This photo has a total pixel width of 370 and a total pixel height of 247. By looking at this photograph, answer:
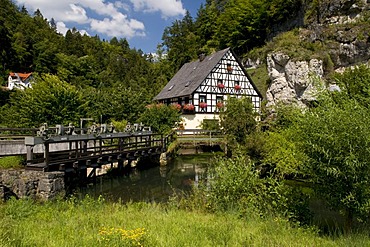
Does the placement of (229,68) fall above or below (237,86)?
above

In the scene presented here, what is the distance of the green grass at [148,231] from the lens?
486cm

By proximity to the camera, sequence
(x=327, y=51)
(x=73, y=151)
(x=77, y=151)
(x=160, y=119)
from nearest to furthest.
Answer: (x=77, y=151) < (x=73, y=151) < (x=160, y=119) < (x=327, y=51)

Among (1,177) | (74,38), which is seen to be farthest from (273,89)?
(74,38)

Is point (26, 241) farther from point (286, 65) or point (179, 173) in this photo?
point (286, 65)

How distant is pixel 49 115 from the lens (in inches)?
915

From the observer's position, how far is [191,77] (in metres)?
37.7

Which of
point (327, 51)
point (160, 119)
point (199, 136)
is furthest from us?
point (327, 51)

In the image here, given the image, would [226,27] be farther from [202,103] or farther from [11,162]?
[11,162]

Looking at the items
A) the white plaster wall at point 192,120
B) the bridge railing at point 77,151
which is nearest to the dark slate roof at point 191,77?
the white plaster wall at point 192,120

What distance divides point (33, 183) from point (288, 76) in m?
28.0

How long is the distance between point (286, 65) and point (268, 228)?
29.0 m

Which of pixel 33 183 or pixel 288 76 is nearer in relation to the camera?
pixel 33 183

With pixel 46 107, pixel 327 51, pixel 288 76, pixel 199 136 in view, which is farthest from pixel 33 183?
pixel 327 51

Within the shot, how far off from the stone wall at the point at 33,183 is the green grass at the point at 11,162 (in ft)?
6.63
